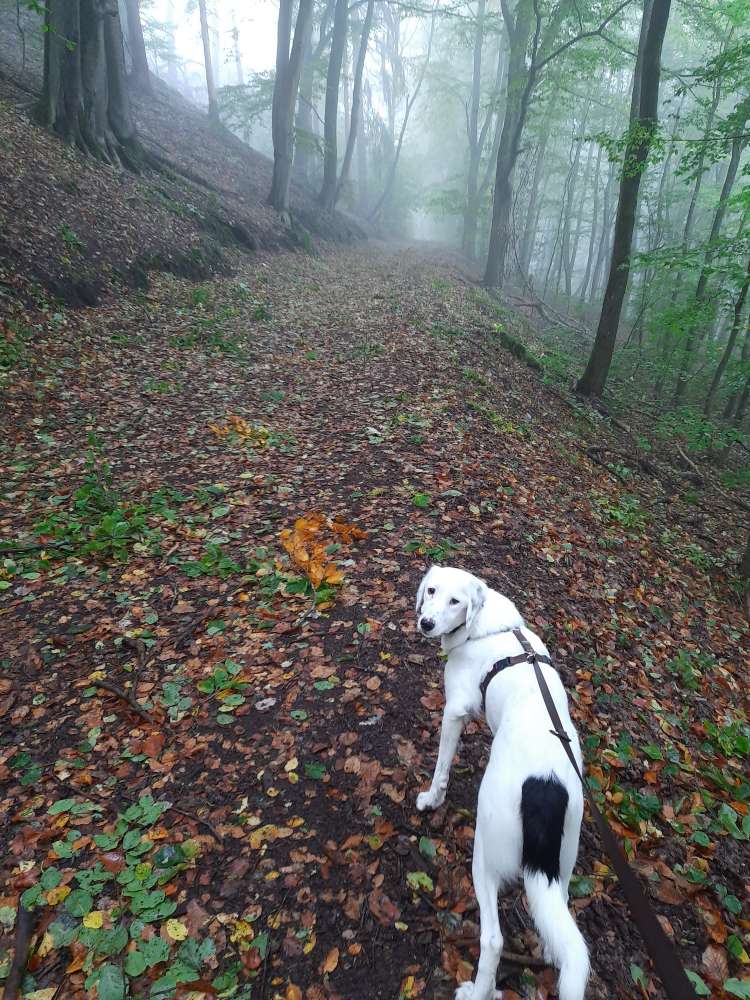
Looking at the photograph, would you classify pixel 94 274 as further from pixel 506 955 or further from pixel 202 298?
pixel 506 955

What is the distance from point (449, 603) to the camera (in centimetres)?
296

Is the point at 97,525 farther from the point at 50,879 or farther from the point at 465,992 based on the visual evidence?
the point at 465,992

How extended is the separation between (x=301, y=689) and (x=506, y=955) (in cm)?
201

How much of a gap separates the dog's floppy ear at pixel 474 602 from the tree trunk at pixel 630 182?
10289 mm

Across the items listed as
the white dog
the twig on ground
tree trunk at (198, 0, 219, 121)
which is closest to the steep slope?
tree trunk at (198, 0, 219, 121)

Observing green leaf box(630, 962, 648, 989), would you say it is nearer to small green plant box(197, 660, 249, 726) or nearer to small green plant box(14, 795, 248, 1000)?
small green plant box(14, 795, 248, 1000)

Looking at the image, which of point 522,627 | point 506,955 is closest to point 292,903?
point 506,955

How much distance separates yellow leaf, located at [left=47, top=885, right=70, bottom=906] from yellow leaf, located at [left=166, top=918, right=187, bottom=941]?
0.57 metres

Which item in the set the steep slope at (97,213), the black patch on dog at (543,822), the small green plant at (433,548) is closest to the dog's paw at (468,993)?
the black patch on dog at (543,822)

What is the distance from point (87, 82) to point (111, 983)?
1692 cm

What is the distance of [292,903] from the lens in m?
2.75

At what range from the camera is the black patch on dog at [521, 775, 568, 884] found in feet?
6.75

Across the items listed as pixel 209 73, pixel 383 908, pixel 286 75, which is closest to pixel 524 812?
pixel 383 908

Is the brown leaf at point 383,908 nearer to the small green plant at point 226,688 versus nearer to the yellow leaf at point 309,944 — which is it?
the yellow leaf at point 309,944
